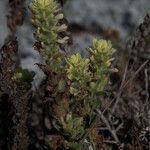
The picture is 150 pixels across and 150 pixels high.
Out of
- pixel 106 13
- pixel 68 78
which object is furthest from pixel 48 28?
pixel 106 13

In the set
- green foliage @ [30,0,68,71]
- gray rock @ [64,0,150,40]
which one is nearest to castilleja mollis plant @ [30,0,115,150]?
green foliage @ [30,0,68,71]

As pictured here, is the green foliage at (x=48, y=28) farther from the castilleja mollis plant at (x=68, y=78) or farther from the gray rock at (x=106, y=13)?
the gray rock at (x=106, y=13)

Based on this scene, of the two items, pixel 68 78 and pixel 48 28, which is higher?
pixel 48 28

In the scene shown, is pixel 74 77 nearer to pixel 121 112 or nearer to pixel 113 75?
pixel 121 112

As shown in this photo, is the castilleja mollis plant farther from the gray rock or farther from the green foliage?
the gray rock

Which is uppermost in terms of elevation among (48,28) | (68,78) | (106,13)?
(106,13)

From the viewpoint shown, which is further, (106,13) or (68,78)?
(106,13)

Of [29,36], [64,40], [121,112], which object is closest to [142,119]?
[121,112]

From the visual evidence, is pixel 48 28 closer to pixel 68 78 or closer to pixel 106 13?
pixel 68 78
